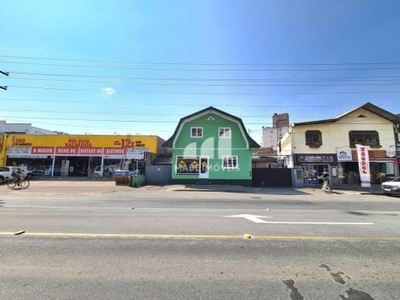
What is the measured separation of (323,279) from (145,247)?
3.17 meters

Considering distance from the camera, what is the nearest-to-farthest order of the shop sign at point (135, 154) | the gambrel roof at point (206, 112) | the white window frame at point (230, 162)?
the gambrel roof at point (206, 112) → the white window frame at point (230, 162) → the shop sign at point (135, 154)

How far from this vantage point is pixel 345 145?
3191 cm

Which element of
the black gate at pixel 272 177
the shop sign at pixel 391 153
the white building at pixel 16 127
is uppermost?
the white building at pixel 16 127

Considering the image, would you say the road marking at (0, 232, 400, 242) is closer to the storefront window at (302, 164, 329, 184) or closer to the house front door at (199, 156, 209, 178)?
the house front door at (199, 156, 209, 178)

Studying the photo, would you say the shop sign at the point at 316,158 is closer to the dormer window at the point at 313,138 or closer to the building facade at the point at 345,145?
the building facade at the point at 345,145

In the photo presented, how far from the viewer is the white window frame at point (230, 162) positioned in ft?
94.1

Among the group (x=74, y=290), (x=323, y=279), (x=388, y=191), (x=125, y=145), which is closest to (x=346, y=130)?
(x=388, y=191)

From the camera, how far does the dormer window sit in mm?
31812

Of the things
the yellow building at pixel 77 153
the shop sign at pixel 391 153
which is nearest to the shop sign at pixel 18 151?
the yellow building at pixel 77 153

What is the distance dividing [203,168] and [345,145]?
17.3 m

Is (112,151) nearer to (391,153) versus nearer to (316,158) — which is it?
(316,158)

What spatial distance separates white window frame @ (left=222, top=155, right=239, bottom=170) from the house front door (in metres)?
1.82

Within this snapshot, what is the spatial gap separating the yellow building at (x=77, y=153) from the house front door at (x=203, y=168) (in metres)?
9.56

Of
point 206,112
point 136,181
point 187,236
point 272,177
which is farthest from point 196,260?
point 272,177
